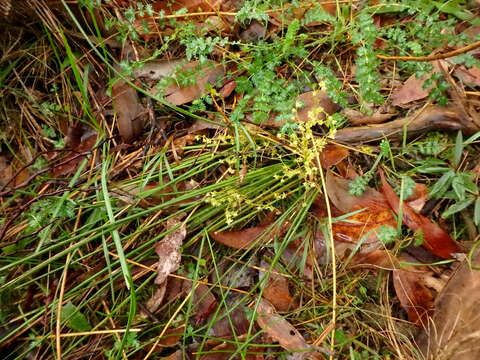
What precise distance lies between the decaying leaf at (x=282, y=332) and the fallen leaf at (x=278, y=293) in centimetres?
3

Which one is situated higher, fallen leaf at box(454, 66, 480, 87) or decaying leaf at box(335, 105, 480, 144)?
fallen leaf at box(454, 66, 480, 87)

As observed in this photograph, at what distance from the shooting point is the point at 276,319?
165 centimetres

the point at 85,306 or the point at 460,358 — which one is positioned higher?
the point at 85,306

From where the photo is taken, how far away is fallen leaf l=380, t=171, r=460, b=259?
1591mm

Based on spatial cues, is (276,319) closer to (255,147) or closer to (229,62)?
(255,147)

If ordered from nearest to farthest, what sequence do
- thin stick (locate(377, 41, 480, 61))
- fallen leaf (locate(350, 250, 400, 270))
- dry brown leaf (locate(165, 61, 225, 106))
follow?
thin stick (locate(377, 41, 480, 61)) < fallen leaf (locate(350, 250, 400, 270)) < dry brown leaf (locate(165, 61, 225, 106))

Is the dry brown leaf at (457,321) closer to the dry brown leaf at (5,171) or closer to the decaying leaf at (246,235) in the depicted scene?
the decaying leaf at (246,235)

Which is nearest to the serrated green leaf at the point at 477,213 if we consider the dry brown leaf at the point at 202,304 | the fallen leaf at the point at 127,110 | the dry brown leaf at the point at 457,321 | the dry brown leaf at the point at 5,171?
the dry brown leaf at the point at 457,321

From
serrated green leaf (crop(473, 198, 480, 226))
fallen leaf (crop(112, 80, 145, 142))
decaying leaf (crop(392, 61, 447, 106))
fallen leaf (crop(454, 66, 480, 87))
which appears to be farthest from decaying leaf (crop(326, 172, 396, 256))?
fallen leaf (crop(112, 80, 145, 142))

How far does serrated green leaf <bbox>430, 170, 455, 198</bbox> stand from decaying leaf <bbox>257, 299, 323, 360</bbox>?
917mm

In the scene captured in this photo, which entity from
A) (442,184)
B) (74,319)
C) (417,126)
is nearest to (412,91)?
(417,126)

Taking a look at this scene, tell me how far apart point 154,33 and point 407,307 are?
1.96m

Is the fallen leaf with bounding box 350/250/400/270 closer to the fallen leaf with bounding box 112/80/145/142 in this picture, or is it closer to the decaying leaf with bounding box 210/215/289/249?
the decaying leaf with bounding box 210/215/289/249

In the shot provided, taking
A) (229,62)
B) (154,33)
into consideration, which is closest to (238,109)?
(229,62)
